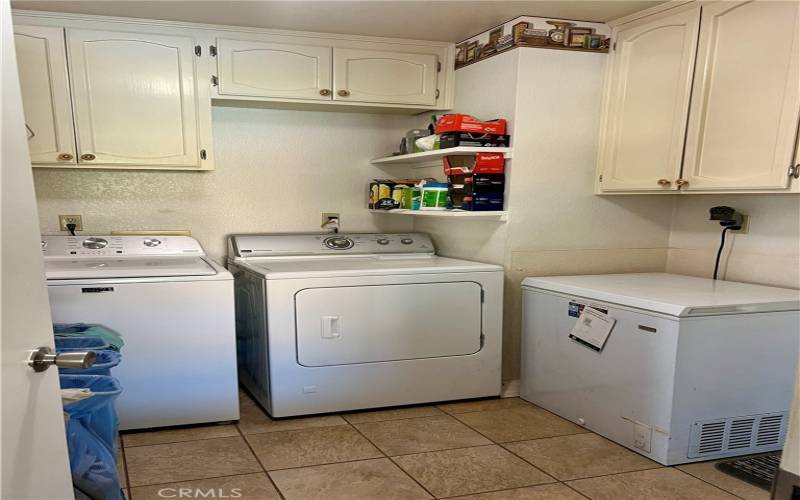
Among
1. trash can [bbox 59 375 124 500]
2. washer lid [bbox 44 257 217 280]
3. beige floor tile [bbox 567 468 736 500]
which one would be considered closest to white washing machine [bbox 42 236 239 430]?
washer lid [bbox 44 257 217 280]

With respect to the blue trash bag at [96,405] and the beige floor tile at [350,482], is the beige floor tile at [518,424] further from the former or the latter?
the blue trash bag at [96,405]

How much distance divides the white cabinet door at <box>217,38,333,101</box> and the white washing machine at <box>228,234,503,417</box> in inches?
35.3

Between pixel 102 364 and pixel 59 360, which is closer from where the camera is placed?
pixel 59 360

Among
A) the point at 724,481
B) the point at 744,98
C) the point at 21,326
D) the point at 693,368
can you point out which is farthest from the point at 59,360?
the point at 744,98

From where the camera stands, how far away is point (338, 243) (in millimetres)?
3213

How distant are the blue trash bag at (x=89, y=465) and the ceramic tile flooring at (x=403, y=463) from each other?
20.7 inches

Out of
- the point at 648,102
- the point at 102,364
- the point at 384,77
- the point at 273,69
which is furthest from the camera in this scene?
the point at 384,77

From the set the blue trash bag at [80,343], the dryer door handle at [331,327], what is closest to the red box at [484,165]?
the dryer door handle at [331,327]

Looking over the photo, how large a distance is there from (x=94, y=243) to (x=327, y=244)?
47.5 inches

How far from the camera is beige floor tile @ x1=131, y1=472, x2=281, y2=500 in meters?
1.87

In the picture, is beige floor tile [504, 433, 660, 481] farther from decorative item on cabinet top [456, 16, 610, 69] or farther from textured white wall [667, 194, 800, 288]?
decorative item on cabinet top [456, 16, 610, 69]

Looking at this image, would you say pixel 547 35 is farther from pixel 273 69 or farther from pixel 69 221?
pixel 69 221

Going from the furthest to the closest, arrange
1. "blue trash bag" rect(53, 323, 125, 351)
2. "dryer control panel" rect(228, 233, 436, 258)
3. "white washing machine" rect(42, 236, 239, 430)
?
"dryer control panel" rect(228, 233, 436, 258)
"white washing machine" rect(42, 236, 239, 430)
"blue trash bag" rect(53, 323, 125, 351)

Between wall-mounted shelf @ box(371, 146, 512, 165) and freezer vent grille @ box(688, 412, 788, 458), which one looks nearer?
freezer vent grille @ box(688, 412, 788, 458)
